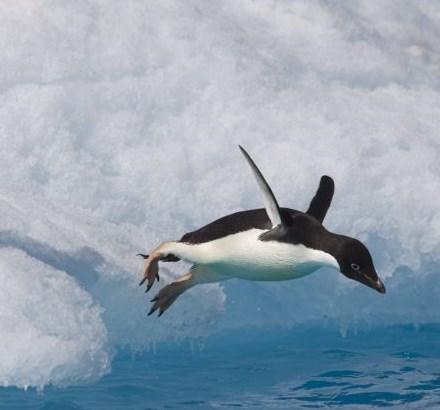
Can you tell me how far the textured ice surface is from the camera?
541cm


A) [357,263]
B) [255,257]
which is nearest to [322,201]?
[255,257]

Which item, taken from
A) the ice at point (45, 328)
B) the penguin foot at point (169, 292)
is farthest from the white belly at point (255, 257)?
the ice at point (45, 328)

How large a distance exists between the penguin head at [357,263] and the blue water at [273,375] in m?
1.53

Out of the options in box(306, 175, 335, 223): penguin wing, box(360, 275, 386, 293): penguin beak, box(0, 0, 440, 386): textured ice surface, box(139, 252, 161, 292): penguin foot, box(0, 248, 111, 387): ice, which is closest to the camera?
box(360, 275, 386, 293): penguin beak

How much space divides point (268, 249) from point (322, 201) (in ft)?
2.28

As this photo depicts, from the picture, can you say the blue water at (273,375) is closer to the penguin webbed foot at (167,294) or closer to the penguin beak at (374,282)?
the penguin webbed foot at (167,294)

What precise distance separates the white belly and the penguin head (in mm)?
37

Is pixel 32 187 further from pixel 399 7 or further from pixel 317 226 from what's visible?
pixel 399 7

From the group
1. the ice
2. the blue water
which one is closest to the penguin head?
the blue water

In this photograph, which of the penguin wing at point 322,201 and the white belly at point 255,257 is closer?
the white belly at point 255,257

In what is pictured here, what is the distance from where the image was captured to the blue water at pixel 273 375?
462 cm

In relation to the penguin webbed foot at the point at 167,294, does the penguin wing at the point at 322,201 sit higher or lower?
higher

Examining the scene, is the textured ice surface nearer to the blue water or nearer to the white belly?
the blue water

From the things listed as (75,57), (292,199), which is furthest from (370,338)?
(75,57)
